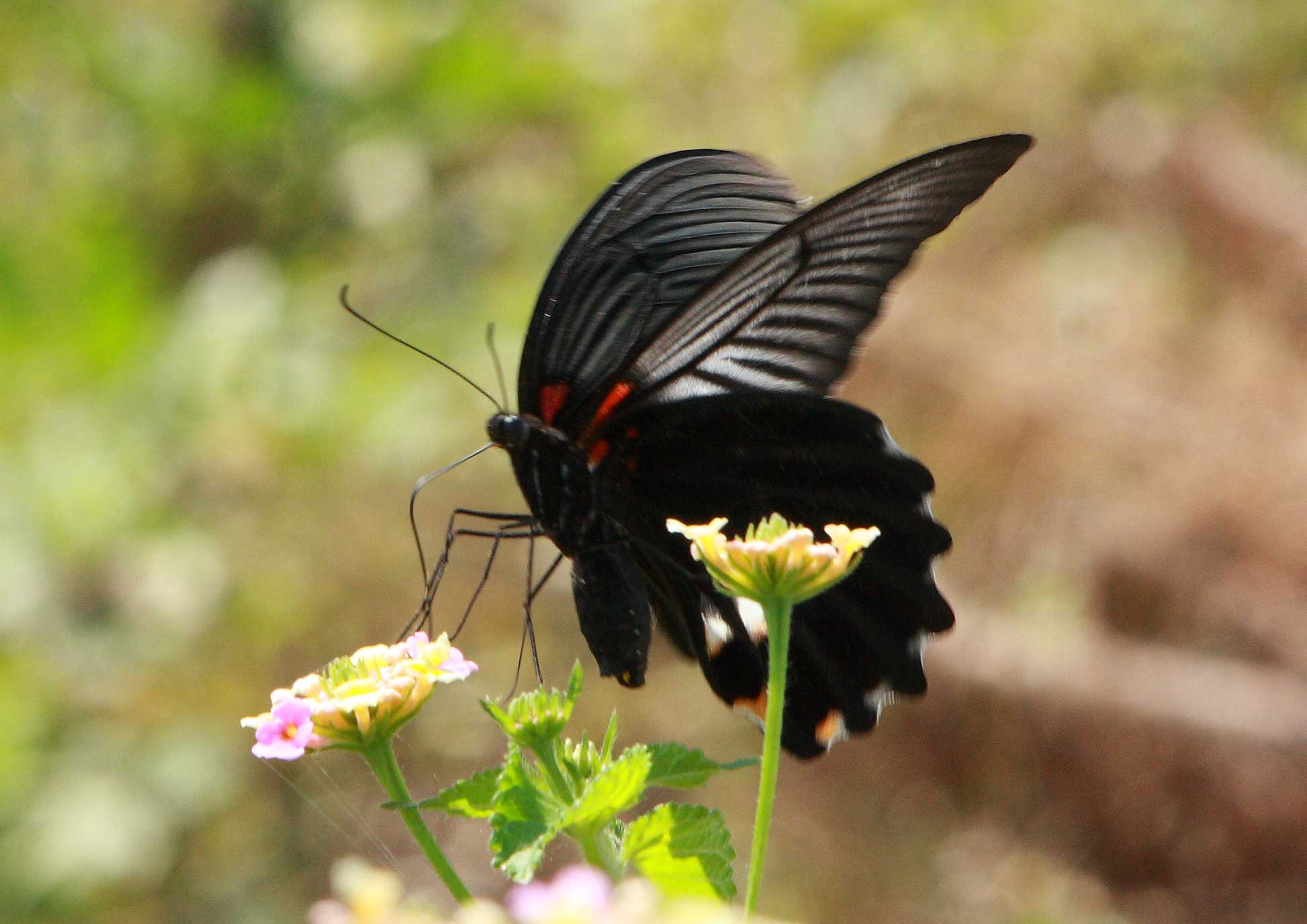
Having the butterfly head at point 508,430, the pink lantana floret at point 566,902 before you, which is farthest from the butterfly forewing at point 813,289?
the pink lantana floret at point 566,902

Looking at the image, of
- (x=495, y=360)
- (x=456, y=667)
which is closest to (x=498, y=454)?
(x=495, y=360)

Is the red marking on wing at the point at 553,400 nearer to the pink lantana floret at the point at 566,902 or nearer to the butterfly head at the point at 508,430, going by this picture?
the butterfly head at the point at 508,430

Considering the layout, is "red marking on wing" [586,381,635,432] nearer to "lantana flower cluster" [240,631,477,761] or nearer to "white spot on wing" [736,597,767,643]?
"white spot on wing" [736,597,767,643]

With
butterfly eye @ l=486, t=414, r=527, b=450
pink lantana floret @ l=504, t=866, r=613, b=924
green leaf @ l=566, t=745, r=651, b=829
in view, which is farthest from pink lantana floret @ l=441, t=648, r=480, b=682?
butterfly eye @ l=486, t=414, r=527, b=450

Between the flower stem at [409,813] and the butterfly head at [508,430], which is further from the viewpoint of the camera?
the butterfly head at [508,430]

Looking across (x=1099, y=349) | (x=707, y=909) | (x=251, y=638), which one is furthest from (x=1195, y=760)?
(x=707, y=909)

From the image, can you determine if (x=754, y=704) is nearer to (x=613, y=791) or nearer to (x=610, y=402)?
(x=610, y=402)

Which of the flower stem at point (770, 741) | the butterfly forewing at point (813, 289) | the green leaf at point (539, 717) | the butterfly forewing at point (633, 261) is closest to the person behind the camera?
the flower stem at point (770, 741)
